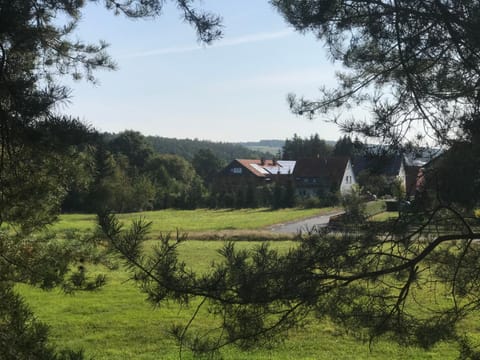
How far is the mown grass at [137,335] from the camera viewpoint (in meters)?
5.50

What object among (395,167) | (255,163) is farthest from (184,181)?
(395,167)

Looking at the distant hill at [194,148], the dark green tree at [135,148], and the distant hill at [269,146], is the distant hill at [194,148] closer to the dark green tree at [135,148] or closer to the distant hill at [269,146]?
the distant hill at [269,146]

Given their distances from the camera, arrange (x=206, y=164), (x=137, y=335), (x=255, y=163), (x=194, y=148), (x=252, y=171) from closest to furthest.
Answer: (x=137, y=335), (x=252, y=171), (x=255, y=163), (x=206, y=164), (x=194, y=148)

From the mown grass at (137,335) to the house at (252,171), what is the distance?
3936 centimetres

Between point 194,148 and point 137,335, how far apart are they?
105250 millimetres

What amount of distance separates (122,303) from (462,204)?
22.2 ft

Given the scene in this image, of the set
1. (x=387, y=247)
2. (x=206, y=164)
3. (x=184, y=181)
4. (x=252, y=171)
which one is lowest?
(x=387, y=247)

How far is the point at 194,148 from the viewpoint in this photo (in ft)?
364

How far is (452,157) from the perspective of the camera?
2.67m

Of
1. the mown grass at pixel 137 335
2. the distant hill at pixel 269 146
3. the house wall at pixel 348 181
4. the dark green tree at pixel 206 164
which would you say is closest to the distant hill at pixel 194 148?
the distant hill at pixel 269 146

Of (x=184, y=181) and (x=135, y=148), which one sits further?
(x=184, y=181)

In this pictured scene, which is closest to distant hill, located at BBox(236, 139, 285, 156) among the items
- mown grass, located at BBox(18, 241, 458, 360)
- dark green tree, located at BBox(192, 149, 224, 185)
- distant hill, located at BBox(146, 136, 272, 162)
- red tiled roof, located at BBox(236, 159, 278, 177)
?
distant hill, located at BBox(146, 136, 272, 162)

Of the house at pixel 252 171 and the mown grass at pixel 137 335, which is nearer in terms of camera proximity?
the mown grass at pixel 137 335

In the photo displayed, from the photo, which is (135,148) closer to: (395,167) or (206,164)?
(206,164)
